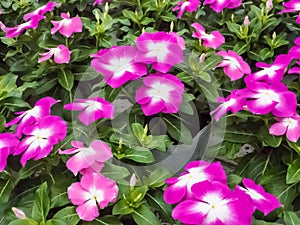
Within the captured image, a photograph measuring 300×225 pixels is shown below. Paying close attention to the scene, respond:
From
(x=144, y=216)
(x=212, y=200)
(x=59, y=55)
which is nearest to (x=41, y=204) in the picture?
(x=144, y=216)

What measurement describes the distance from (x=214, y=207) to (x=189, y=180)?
0.08 m

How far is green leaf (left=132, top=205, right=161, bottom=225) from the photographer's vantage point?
0.87 meters

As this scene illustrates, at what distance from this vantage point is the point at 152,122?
44.4 inches

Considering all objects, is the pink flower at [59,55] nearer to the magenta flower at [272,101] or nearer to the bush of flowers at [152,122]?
the bush of flowers at [152,122]

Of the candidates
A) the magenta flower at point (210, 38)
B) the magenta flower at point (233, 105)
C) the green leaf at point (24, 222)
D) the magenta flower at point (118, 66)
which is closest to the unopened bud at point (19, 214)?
the green leaf at point (24, 222)

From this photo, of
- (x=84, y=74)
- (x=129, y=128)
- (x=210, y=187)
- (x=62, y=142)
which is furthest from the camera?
(x=84, y=74)

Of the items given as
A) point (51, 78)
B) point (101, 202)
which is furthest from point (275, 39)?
point (101, 202)

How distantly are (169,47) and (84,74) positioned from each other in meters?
0.23

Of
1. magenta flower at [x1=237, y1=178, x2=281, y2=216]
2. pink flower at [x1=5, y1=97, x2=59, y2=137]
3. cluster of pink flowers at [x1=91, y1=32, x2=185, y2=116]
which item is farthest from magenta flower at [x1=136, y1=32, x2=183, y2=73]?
magenta flower at [x1=237, y1=178, x2=281, y2=216]

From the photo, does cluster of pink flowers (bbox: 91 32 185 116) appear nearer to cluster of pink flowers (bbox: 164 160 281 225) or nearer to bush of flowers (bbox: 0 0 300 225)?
bush of flowers (bbox: 0 0 300 225)

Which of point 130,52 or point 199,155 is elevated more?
point 130,52

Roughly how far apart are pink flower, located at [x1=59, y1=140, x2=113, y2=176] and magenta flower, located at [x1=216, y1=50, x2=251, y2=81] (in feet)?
1.32

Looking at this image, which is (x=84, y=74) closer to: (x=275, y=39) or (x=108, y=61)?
(x=108, y=61)

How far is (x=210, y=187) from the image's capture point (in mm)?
809
